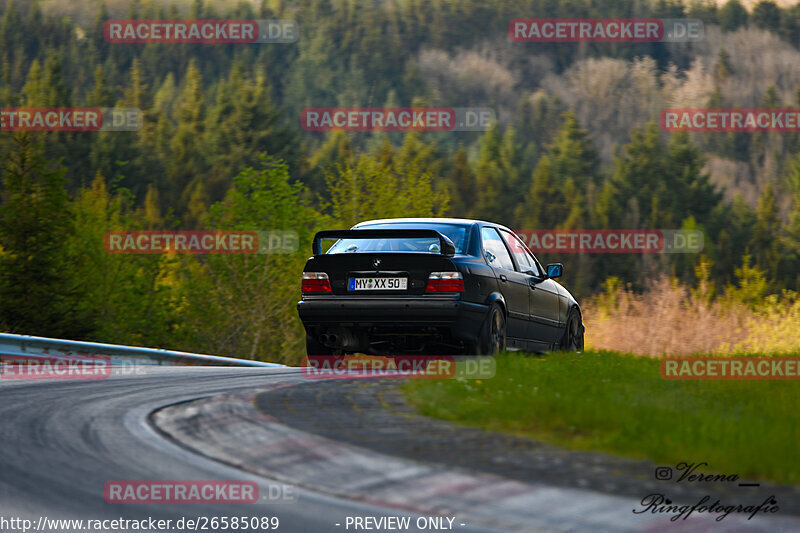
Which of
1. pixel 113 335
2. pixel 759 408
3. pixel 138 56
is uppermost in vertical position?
pixel 138 56

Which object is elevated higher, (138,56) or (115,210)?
(138,56)

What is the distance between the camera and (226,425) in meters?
7.03

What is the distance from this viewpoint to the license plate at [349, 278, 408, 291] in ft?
37.0

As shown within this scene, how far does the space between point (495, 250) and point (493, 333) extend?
3.83 ft

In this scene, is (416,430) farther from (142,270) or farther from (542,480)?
(142,270)

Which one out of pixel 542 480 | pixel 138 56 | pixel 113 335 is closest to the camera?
pixel 542 480

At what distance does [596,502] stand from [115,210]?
174 feet

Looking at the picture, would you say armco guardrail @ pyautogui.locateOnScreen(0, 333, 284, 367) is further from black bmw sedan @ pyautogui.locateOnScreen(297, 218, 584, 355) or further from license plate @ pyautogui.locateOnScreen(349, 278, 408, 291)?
license plate @ pyautogui.locateOnScreen(349, 278, 408, 291)

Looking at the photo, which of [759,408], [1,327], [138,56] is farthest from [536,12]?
→ [759,408]
